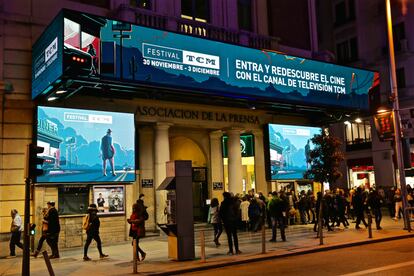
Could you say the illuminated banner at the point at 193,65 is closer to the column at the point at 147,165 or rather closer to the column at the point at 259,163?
the column at the point at 259,163

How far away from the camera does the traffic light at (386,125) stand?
19859 millimetres

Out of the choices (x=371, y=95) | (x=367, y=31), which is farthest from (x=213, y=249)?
(x=367, y=31)

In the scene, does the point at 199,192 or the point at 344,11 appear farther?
the point at 344,11

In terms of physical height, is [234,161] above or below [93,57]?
below

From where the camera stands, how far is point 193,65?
58.6ft

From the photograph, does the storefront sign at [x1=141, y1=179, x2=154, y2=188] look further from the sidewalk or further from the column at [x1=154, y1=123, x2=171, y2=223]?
the sidewalk

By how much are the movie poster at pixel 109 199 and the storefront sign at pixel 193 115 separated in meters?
3.44

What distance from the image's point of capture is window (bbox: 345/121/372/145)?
41.7 meters

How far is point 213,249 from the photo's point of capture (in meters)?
16.1

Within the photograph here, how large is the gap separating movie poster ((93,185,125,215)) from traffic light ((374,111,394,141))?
36.7 ft

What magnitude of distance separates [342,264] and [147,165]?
38.9 ft

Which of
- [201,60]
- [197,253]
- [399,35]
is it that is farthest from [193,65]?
[399,35]

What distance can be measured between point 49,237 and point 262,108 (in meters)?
12.2

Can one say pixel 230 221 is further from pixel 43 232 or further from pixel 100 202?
pixel 100 202
